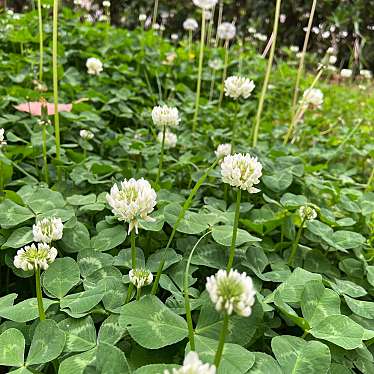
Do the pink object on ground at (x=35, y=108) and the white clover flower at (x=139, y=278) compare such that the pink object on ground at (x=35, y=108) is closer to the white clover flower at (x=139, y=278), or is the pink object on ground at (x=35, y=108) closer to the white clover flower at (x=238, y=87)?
the white clover flower at (x=238, y=87)

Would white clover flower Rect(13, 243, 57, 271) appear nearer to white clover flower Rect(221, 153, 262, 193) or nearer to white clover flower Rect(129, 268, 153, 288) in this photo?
white clover flower Rect(129, 268, 153, 288)

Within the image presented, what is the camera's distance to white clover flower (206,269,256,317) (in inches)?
21.4

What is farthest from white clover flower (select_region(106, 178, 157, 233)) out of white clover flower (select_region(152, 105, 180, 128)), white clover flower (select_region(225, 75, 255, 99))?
white clover flower (select_region(225, 75, 255, 99))

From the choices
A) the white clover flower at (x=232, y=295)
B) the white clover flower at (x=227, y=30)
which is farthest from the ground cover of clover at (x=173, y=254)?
the white clover flower at (x=227, y=30)

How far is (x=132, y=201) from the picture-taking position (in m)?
0.77

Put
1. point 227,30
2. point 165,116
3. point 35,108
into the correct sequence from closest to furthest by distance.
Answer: point 165,116, point 35,108, point 227,30

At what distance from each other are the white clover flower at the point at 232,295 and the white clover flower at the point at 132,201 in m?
0.24

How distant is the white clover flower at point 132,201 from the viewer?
0.77 metres

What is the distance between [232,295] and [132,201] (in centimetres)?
28

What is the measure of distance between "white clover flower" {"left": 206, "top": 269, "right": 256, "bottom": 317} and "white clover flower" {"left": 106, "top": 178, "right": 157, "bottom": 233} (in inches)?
9.6

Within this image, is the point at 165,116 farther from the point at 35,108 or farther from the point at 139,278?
the point at 35,108

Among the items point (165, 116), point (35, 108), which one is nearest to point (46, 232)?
point (165, 116)

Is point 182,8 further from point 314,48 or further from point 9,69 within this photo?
point 9,69

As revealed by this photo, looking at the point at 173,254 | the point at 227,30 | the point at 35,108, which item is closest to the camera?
the point at 173,254
